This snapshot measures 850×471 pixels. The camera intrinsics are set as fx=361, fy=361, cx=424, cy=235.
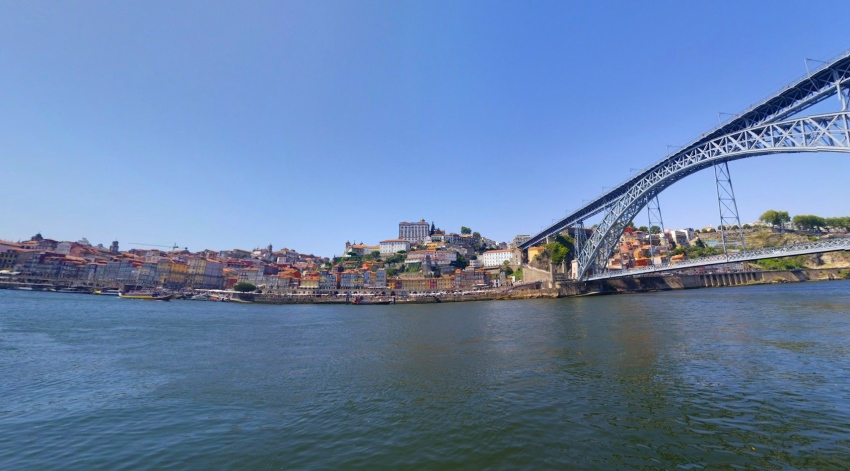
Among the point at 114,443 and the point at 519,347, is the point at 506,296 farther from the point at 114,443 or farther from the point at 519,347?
the point at 114,443

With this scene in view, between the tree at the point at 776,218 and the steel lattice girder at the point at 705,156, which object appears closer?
the steel lattice girder at the point at 705,156

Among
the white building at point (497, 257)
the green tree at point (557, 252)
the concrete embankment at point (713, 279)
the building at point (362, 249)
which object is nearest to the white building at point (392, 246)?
the building at point (362, 249)

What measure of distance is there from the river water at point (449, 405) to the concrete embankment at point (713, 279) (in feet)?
149

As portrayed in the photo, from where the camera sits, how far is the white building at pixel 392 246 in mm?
105644

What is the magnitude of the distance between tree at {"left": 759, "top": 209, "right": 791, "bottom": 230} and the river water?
99.8 m

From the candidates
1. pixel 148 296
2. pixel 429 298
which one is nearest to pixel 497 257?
pixel 429 298

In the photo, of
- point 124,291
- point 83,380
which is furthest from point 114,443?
point 124,291

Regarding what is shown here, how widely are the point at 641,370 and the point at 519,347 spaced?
4.87 m

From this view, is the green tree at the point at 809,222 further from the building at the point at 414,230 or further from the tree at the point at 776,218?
the building at the point at 414,230

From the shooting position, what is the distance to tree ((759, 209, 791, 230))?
284 ft

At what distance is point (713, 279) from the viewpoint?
59.8 metres

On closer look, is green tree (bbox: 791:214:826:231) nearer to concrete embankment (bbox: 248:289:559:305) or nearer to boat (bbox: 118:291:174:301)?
concrete embankment (bbox: 248:289:559:305)

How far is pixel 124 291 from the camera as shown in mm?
63656

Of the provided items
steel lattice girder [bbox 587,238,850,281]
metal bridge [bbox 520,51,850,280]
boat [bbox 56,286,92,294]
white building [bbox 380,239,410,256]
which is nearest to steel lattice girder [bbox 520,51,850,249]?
metal bridge [bbox 520,51,850,280]
